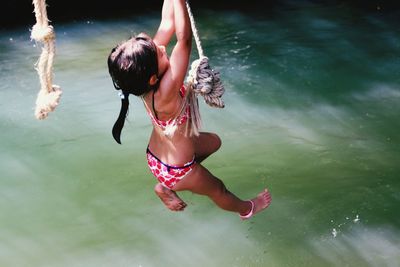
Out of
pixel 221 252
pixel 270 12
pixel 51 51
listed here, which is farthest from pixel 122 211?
pixel 270 12

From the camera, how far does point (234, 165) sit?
3508 millimetres

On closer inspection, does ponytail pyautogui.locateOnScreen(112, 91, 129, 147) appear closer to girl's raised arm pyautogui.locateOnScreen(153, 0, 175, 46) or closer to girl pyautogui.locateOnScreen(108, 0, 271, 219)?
girl pyautogui.locateOnScreen(108, 0, 271, 219)

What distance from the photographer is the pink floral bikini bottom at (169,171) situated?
2074 mm

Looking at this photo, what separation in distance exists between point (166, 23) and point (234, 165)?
1677 millimetres

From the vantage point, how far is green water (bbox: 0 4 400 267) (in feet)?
9.64

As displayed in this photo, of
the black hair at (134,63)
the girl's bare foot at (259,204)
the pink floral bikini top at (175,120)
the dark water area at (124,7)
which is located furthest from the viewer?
the dark water area at (124,7)

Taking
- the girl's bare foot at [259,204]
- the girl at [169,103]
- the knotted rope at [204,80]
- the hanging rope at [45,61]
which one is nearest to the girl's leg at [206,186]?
the girl at [169,103]

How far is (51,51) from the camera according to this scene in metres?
1.87

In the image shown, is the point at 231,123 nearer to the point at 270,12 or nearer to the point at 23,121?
the point at 23,121

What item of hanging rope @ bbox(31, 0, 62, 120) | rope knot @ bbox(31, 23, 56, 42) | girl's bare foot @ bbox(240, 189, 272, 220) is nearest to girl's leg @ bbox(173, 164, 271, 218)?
girl's bare foot @ bbox(240, 189, 272, 220)

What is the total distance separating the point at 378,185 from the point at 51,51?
214cm

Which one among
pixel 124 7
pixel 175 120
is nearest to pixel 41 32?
pixel 175 120

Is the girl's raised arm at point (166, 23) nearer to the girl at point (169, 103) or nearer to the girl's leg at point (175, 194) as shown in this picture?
the girl at point (169, 103)

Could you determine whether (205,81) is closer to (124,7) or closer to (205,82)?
(205,82)
